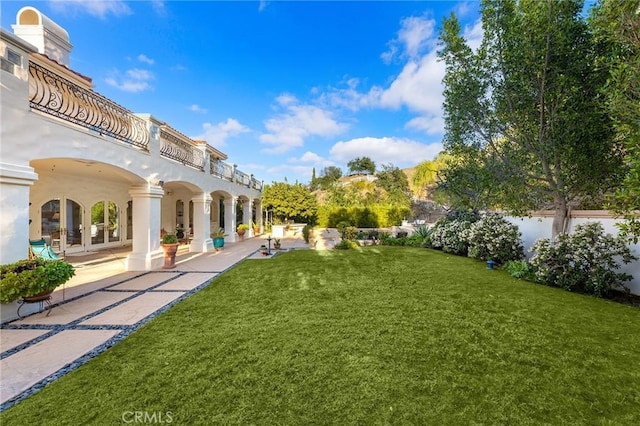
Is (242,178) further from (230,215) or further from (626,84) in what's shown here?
(626,84)

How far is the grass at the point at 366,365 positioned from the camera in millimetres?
2443

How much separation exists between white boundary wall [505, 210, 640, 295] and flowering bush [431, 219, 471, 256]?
1847mm

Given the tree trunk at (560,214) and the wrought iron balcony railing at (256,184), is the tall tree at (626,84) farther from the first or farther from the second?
the wrought iron balcony railing at (256,184)

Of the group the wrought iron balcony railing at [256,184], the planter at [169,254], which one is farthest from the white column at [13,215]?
the wrought iron balcony railing at [256,184]

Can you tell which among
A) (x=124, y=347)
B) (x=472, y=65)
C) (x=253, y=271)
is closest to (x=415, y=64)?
(x=472, y=65)

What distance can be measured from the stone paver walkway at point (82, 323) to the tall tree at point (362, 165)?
51.8m

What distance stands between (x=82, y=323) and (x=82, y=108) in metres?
4.97

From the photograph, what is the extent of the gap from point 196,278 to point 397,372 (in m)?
6.30

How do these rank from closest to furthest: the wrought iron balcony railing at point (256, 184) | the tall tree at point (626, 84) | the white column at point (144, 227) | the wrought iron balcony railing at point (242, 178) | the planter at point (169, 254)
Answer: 1. the tall tree at point (626, 84)
2. the white column at point (144, 227)
3. the planter at point (169, 254)
4. the wrought iron balcony railing at point (242, 178)
5. the wrought iron balcony railing at point (256, 184)

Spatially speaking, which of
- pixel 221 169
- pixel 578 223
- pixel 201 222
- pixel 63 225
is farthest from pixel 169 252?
pixel 578 223

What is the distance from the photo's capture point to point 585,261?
251 inches

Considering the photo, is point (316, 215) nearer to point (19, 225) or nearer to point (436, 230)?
point (436, 230)

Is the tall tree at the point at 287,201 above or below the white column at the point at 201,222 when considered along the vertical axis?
above

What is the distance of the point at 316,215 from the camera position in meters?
27.0
